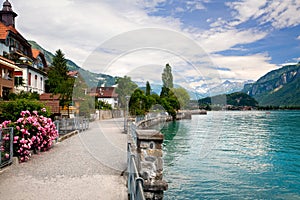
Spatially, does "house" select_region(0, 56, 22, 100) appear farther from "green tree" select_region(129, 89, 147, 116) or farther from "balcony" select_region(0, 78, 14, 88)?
"green tree" select_region(129, 89, 147, 116)

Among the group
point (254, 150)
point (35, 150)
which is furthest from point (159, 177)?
point (254, 150)

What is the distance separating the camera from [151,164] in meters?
6.78

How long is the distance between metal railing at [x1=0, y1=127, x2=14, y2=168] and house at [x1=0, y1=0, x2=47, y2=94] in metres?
21.3

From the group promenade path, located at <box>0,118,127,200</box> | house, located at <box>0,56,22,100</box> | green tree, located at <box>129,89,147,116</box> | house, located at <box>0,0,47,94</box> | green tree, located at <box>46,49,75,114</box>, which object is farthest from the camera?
green tree, located at <box>129,89,147,116</box>

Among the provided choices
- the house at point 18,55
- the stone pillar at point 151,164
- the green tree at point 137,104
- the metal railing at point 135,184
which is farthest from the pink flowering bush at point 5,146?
the green tree at point 137,104

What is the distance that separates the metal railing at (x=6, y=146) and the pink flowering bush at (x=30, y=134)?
467mm

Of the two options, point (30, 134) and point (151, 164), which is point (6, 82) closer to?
point (30, 134)

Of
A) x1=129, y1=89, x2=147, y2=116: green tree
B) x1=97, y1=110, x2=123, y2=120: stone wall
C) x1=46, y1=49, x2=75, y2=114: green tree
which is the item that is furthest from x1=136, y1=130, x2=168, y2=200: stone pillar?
x1=97, y1=110, x2=123, y2=120: stone wall

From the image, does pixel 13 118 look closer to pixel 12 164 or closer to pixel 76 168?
pixel 12 164

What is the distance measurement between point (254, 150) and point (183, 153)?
21.4ft

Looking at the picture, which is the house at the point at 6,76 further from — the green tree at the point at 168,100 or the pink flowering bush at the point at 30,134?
the green tree at the point at 168,100

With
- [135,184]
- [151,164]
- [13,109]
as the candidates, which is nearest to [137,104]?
[13,109]

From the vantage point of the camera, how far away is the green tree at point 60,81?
2889 cm

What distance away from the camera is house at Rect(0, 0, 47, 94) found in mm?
30469
